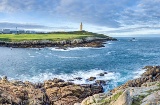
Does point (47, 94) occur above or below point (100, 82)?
above

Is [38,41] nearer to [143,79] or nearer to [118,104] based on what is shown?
[143,79]

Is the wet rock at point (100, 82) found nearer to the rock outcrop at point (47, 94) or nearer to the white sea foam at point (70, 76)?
the white sea foam at point (70, 76)

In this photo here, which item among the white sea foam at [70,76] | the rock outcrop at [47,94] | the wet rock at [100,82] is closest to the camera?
the rock outcrop at [47,94]

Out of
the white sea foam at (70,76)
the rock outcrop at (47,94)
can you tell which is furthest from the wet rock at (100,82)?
the rock outcrop at (47,94)

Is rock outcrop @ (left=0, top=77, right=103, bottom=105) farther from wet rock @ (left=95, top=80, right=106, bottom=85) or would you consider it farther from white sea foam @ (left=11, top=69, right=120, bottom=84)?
white sea foam @ (left=11, top=69, right=120, bottom=84)

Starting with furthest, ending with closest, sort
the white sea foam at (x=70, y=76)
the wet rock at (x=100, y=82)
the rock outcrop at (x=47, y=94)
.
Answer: the white sea foam at (x=70, y=76) → the wet rock at (x=100, y=82) → the rock outcrop at (x=47, y=94)

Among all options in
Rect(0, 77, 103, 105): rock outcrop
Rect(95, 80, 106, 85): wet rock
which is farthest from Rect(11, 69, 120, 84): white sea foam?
Rect(0, 77, 103, 105): rock outcrop

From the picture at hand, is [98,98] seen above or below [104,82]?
above

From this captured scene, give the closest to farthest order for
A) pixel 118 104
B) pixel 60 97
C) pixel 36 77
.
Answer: pixel 118 104, pixel 60 97, pixel 36 77

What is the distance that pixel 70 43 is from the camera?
A: 14800 centimetres

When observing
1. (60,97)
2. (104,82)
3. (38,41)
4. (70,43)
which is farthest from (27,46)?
(60,97)

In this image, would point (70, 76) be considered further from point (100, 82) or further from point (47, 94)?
point (47, 94)

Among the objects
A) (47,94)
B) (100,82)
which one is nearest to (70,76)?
(100,82)

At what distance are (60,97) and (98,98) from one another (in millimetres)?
17014
